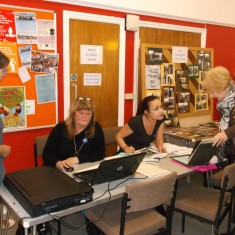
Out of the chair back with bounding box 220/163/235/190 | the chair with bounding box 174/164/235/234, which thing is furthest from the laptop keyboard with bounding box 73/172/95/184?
the chair back with bounding box 220/163/235/190

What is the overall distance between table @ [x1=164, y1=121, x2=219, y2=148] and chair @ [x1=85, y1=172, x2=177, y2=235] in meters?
1.50

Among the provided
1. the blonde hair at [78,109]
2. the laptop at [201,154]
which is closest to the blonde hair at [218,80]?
the laptop at [201,154]

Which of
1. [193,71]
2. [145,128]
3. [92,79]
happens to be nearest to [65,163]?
[145,128]

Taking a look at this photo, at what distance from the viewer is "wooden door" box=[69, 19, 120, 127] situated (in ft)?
11.3

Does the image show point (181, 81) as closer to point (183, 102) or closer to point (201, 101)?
point (183, 102)

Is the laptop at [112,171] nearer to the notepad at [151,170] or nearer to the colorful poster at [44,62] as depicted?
the notepad at [151,170]

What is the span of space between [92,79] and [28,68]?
0.79 metres

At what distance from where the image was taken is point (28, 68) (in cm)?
312

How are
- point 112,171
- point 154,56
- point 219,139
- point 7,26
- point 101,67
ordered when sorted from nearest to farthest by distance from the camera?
point 112,171
point 219,139
point 7,26
point 101,67
point 154,56

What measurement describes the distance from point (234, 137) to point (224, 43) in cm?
281

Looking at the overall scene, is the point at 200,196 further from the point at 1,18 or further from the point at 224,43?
the point at 224,43

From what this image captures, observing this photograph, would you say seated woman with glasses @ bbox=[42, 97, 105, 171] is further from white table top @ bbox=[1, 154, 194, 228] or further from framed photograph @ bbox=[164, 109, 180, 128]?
framed photograph @ bbox=[164, 109, 180, 128]

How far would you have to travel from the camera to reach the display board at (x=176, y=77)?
3941mm

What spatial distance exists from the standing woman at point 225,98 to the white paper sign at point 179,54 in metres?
1.56
